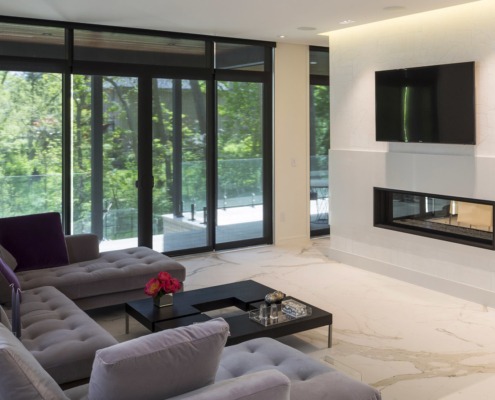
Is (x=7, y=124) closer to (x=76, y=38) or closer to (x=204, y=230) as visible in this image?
(x=76, y=38)

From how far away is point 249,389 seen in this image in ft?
7.67

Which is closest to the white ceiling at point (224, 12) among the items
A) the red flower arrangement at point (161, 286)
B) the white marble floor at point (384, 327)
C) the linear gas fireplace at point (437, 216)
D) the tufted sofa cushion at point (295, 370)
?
the linear gas fireplace at point (437, 216)

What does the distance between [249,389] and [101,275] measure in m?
2.95

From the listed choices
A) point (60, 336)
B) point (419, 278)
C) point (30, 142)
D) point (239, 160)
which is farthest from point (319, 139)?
point (60, 336)

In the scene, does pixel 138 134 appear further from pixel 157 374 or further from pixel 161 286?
pixel 157 374

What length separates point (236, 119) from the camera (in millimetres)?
7957

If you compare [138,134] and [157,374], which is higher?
[138,134]

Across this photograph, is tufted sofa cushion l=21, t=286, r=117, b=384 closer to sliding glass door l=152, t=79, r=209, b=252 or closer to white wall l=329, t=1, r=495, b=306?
sliding glass door l=152, t=79, r=209, b=252

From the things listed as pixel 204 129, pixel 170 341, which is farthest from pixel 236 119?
pixel 170 341

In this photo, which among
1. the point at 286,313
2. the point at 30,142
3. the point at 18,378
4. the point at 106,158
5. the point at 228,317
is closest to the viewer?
the point at 18,378

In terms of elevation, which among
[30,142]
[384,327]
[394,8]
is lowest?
[384,327]

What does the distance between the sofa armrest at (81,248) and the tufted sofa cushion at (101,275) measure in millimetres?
120

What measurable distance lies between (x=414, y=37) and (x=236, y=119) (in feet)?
8.23

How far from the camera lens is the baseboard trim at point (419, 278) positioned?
Answer: 5.73m
